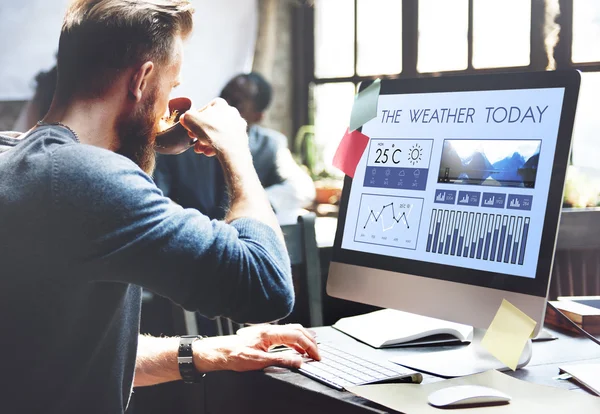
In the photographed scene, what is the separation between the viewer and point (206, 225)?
1.02 m

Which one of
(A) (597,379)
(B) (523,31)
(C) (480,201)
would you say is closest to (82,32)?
(C) (480,201)

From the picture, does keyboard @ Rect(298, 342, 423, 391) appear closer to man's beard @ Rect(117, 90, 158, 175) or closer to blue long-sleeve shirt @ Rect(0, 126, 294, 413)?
blue long-sleeve shirt @ Rect(0, 126, 294, 413)

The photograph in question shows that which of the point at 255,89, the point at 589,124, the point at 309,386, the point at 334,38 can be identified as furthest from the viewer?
the point at 334,38

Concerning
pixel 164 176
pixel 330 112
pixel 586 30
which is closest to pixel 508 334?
pixel 164 176

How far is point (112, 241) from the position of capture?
944 millimetres

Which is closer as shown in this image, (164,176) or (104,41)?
(104,41)

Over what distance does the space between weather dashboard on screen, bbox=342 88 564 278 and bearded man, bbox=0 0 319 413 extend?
0.20 meters

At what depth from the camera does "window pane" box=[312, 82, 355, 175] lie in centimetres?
577

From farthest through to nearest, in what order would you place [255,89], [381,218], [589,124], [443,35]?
[443,35], [589,124], [255,89], [381,218]

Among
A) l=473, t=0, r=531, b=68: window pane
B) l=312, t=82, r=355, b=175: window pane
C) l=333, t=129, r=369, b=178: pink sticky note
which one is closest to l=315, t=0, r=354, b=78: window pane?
l=312, t=82, r=355, b=175: window pane

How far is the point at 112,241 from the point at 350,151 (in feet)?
1.69

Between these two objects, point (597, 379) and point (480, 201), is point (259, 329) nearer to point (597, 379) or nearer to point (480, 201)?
point (480, 201)

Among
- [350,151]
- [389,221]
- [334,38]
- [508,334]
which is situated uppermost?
[334,38]

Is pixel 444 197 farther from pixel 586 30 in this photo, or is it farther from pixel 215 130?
pixel 586 30
